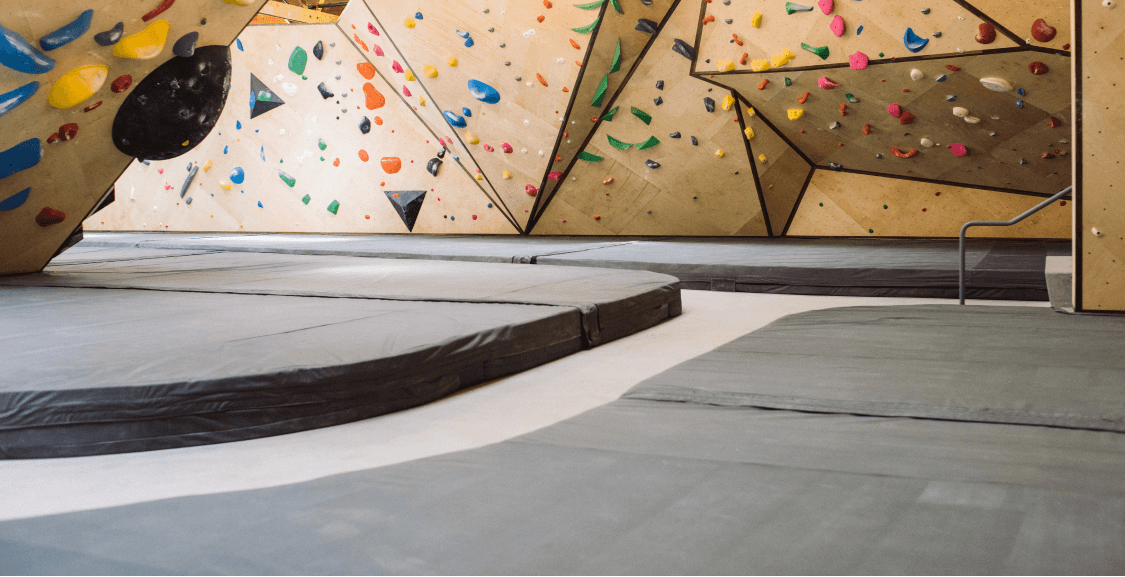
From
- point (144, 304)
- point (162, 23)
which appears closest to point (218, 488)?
point (144, 304)

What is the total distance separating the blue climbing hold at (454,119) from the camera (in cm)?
903

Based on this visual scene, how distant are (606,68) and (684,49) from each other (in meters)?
0.87

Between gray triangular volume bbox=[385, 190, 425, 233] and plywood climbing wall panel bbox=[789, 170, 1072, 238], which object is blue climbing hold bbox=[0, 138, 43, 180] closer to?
gray triangular volume bbox=[385, 190, 425, 233]

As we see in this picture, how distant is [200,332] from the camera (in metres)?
2.78

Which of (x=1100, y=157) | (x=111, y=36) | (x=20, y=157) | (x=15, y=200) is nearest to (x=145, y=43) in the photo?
(x=111, y=36)

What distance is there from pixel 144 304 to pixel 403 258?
3.18 meters

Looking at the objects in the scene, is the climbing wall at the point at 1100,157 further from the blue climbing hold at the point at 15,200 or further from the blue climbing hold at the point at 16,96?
the blue climbing hold at the point at 15,200

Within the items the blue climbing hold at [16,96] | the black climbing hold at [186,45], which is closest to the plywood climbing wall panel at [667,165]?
the black climbing hold at [186,45]

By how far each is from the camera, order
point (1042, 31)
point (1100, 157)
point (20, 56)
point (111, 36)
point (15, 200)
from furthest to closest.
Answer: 1. point (1042, 31)
2. point (15, 200)
3. point (111, 36)
4. point (20, 56)
5. point (1100, 157)

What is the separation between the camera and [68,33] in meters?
3.91

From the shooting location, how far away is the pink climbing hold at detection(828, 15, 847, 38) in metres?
6.31

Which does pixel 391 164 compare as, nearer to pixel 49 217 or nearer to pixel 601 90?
pixel 601 90

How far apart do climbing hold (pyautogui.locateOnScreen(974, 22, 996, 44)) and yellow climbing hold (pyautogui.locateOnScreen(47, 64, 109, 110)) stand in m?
5.51

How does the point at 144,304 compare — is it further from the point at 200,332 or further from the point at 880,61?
the point at 880,61
